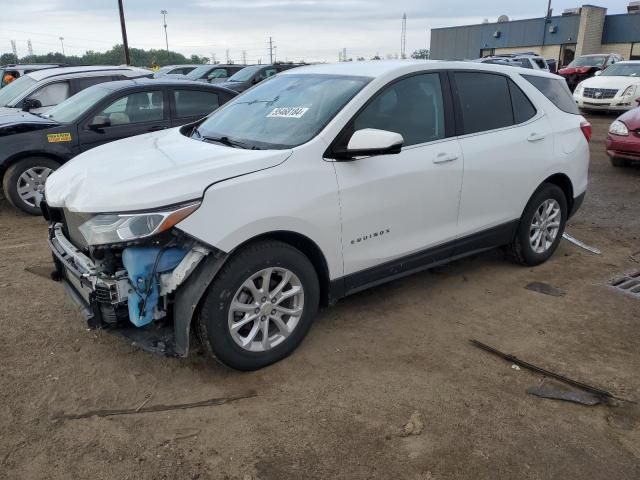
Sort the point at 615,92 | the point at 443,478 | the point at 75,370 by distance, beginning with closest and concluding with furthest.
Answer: the point at 443,478, the point at 75,370, the point at 615,92

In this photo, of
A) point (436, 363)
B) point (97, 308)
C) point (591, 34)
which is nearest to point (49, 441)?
point (97, 308)

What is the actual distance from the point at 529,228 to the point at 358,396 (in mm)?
2648

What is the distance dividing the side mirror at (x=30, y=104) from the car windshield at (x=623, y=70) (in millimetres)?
16146

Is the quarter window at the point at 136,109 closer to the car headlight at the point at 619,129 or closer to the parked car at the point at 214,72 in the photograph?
the car headlight at the point at 619,129

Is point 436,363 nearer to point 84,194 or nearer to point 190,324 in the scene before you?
point 190,324

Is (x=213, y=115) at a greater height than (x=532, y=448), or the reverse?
(x=213, y=115)

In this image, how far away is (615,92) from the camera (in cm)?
1588

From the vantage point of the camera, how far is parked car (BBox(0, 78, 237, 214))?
6.61 metres

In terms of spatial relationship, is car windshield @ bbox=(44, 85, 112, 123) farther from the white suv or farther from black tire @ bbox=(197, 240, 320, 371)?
black tire @ bbox=(197, 240, 320, 371)

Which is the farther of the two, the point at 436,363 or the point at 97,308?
the point at 436,363

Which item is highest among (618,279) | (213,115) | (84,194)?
(213,115)

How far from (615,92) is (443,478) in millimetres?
16552

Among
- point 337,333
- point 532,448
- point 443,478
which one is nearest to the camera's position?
point 443,478

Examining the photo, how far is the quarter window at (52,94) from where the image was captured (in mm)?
8680
